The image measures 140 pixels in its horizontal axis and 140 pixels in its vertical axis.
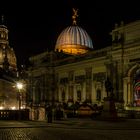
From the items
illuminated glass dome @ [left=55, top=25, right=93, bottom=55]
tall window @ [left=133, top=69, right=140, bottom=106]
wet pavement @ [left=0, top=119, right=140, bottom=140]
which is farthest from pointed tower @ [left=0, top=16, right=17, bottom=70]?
wet pavement @ [left=0, top=119, right=140, bottom=140]

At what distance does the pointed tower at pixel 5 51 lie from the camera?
144 metres

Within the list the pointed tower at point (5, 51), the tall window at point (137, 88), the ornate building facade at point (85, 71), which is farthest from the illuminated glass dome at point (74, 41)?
the pointed tower at point (5, 51)

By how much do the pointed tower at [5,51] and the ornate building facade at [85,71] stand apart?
61.6 meters

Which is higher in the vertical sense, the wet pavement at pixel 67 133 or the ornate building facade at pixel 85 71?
the ornate building facade at pixel 85 71

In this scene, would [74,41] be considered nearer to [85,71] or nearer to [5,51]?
[85,71]

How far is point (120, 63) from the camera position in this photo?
51688 millimetres

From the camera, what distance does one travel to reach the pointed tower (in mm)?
144000

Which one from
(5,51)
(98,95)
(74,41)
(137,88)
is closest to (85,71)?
(98,95)

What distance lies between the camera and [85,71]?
62.9 m

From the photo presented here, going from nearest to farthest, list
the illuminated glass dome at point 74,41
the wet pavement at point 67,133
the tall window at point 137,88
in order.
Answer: the wet pavement at point 67,133, the tall window at point 137,88, the illuminated glass dome at point 74,41

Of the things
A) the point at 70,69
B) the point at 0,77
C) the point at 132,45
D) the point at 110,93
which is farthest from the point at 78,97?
the point at 0,77

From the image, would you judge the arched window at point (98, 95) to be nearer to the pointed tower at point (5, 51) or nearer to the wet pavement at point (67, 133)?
the wet pavement at point (67, 133)

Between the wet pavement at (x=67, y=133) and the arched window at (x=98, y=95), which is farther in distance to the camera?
the arched window at (x=98, y=95)

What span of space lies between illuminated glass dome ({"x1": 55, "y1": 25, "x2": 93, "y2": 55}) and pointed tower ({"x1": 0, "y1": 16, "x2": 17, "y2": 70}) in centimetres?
6039
